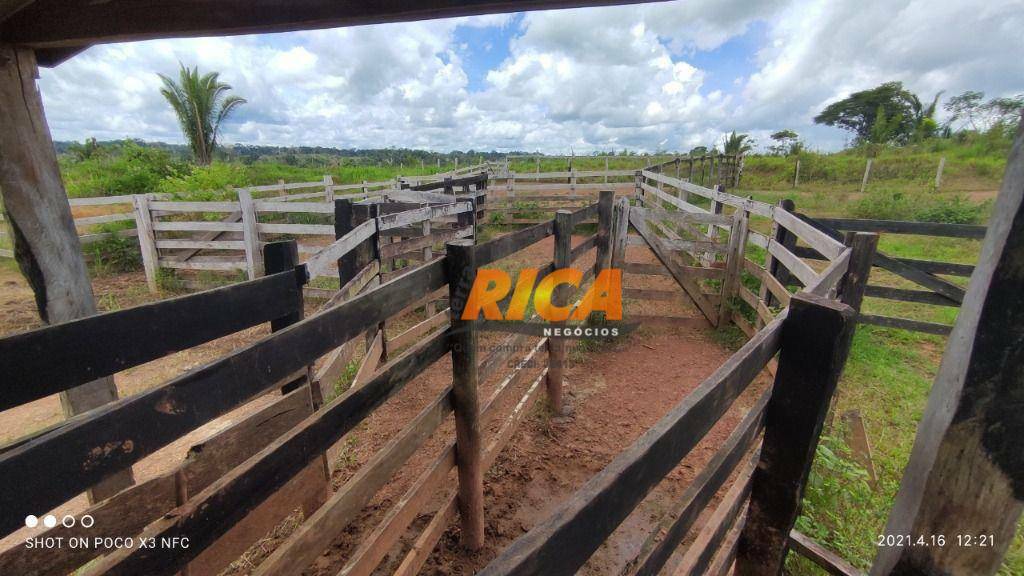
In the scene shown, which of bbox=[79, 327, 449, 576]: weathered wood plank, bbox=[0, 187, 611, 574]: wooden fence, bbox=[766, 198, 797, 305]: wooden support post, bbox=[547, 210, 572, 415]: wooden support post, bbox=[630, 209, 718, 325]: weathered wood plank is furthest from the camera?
bbox=[630, 209, 718, 325]: weathered wood plank

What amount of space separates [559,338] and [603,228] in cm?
127

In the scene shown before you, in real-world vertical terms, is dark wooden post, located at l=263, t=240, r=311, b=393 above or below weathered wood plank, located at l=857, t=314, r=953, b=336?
above

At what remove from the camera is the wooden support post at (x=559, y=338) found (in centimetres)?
336

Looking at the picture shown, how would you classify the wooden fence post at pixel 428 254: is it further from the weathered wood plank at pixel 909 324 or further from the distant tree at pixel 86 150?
the distant tree at pixel 86 150

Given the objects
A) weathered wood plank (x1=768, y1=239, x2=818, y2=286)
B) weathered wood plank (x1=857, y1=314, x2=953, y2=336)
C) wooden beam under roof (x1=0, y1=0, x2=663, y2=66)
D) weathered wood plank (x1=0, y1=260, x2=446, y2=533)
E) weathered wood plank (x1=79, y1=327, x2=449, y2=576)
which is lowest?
weathered wood plank (x1=857, y1=314, x2=953, y2=336)

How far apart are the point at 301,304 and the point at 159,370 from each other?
4.63 m

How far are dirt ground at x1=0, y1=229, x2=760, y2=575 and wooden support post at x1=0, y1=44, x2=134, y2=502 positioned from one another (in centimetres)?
158

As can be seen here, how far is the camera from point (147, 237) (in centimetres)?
717

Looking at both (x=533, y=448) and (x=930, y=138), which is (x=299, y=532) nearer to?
(x=533, y=448)

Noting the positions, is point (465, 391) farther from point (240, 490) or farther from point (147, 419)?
point (147, 419)

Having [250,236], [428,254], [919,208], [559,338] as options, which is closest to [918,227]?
[559,338]

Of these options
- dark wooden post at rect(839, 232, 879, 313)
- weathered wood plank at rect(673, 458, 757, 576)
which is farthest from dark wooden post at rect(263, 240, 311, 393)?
dark wooden post at rect(839, 232, 879, 313)

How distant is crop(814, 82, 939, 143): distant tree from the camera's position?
2588 centimetres

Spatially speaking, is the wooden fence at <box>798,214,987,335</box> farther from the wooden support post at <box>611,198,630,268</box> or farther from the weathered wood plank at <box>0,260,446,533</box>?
the weathered wood plank at <box>0,260,446,533</box>
